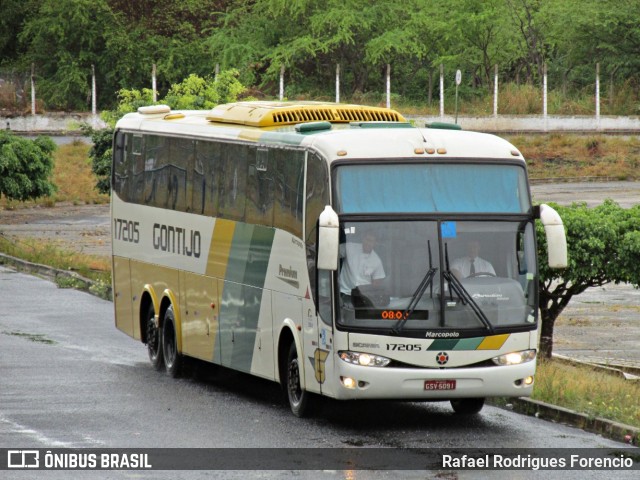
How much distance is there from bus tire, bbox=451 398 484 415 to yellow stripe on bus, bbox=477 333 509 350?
1337 millimetres

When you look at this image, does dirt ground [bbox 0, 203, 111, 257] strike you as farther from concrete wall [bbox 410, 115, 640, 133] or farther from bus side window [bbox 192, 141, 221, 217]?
bus side window [bbox 192, 141, 221, 217]

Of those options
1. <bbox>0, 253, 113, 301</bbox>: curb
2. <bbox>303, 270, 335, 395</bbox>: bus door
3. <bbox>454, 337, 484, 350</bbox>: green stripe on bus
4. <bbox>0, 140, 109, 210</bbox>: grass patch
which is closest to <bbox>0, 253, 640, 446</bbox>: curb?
<bbox>454, 337, 484, 350</bbox>: green stripe on bus

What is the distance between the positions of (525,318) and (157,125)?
7.70 m

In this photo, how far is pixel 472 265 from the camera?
14734 mm

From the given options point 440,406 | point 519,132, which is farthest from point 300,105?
point 519,132

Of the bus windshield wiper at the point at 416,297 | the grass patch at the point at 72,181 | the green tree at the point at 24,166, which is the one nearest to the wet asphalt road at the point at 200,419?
the bus windshield wiper at the point at 416,297

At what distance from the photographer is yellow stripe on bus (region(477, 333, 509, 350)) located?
14.7 m

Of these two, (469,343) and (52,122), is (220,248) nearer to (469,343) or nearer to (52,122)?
(469,343)

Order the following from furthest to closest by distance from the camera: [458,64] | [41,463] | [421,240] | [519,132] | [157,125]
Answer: [458,64], [519,132], [157,125], [421,240], [41,463]

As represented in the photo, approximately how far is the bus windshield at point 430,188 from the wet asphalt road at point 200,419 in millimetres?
2258

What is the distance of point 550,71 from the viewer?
7612 cm

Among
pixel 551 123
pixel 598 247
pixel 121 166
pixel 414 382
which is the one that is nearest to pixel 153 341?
pixel 121 166

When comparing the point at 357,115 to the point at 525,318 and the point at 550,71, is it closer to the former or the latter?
the point at 525,318

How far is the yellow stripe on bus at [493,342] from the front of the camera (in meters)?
14.7
